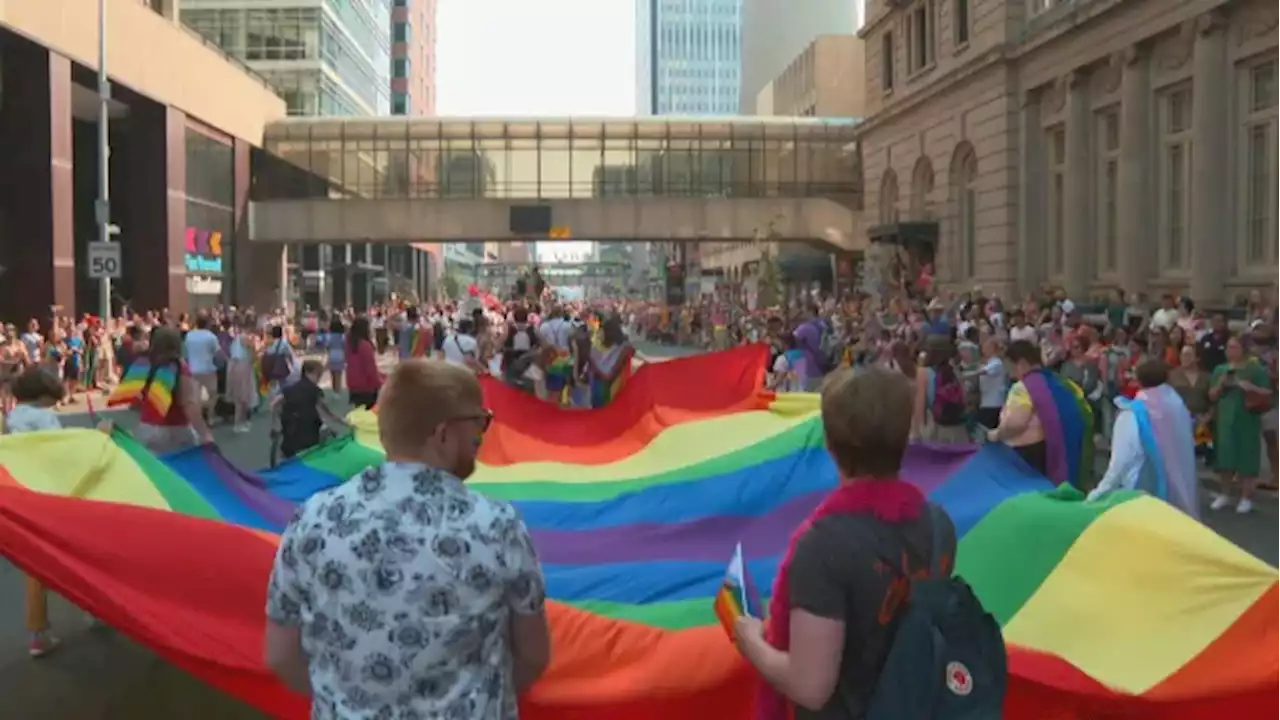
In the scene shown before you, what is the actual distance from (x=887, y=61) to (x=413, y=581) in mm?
43089

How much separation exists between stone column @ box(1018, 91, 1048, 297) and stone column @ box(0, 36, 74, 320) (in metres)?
23.5

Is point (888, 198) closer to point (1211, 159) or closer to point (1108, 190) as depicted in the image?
point (1108, 190)

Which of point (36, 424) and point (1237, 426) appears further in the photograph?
point (1237, 426)

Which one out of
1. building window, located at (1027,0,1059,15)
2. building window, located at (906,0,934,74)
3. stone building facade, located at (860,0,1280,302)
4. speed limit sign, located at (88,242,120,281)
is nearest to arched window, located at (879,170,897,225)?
stone building facade, located at (860,0,1280,302)

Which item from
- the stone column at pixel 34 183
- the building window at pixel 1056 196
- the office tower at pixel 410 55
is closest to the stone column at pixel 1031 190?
the building window at pixel 1056 196

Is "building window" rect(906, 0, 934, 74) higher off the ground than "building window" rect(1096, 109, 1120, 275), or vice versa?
"building window" rect(906, 0, 934, 74)

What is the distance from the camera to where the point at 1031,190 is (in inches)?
1281

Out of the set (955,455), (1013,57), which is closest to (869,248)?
(1013,57)

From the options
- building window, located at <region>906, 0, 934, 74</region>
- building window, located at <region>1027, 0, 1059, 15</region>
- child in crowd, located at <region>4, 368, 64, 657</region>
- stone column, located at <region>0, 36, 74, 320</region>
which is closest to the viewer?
child in crowd, located at <region>4, 368, 64, 657</region>

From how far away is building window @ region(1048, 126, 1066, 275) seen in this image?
31.9 meters

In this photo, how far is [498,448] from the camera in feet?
40.1

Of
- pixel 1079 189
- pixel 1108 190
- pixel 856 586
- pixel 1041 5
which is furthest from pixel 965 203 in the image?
pixel 856 586

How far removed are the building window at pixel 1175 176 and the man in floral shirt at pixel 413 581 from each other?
82.0 feet

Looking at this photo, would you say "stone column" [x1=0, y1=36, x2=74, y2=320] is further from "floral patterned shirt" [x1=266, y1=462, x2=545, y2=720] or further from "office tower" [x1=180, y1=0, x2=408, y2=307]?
"floral patterned shirt" [x1=266, y1=462, x2=545, y2=720]
